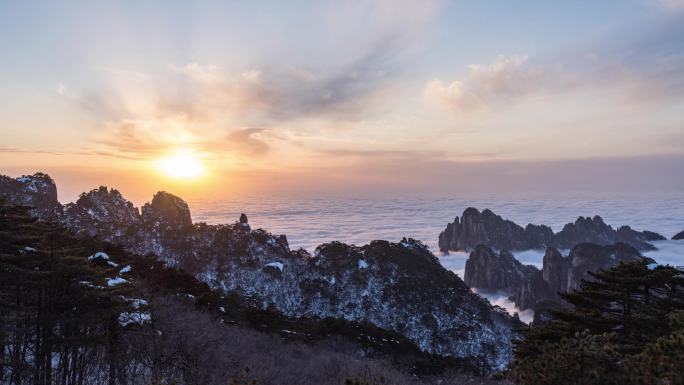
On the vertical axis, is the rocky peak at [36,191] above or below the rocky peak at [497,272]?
above

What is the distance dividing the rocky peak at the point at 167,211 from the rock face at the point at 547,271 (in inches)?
4043

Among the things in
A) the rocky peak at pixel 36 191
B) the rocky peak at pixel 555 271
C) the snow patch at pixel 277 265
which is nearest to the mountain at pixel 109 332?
the snow patch at pixel 277 265

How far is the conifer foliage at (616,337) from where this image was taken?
932cm

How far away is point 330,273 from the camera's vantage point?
3012 inches

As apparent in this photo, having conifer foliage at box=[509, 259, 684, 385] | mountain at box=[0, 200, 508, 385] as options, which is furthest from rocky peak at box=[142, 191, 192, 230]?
conifer foliage at box=[509, 259, 684, 385]

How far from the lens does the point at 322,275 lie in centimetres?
7619

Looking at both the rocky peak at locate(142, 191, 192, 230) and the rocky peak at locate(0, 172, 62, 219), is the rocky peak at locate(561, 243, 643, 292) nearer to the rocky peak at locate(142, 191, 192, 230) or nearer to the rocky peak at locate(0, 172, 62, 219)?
the rocky peak at locate(142, 191, 192, 230)

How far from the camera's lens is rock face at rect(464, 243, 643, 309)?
4783 inches

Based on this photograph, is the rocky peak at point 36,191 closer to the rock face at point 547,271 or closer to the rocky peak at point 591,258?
the rock face at point 547,271

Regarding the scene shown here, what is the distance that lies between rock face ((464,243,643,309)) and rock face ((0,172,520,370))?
165ft

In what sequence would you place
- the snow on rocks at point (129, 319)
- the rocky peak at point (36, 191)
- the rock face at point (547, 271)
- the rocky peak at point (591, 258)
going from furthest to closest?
the rock face at point (547, 271) → the rocky peak at point (591, 258) → the rocky peak at point (36, 191) → the snow on rocks at point (129, 319)

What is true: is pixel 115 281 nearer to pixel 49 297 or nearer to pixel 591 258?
pixel 49 297

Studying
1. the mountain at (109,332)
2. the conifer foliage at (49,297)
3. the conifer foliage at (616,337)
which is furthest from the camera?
the mountain at (109,332)

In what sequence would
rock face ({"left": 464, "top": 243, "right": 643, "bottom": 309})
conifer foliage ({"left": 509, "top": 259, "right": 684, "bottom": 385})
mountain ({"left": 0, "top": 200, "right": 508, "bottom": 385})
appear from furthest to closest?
1. rock face ({"left": 464, "top": 243, "right": 643, "bottom": 309})
2. mountain ({"left": 0, "top": 200, "right": 508, "bottom": 385})
3. conifer foliage ({"left": 509, "top": 259, "right": 684, "bottom": 385})
